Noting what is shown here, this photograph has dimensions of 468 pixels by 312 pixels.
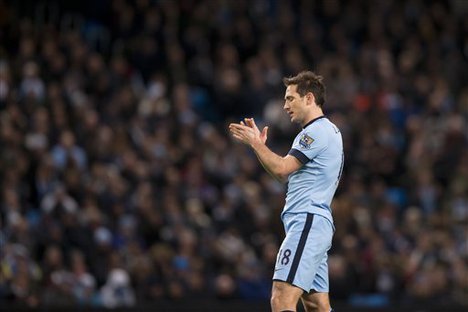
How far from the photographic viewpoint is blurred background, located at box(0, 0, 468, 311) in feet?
49.6

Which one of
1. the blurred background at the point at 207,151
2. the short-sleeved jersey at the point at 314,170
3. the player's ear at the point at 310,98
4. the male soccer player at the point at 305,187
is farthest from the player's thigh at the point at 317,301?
the blurred background at the point at 207,151

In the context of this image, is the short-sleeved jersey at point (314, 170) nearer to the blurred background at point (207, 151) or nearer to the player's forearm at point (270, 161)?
the player's forearm at point (270, 161)

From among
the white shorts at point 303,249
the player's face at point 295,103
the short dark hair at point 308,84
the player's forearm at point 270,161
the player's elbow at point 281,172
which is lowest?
the white shorts at point 303,249

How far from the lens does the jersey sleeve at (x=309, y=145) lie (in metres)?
8.70

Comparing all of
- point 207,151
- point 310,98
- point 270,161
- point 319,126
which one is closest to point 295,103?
point 310,98

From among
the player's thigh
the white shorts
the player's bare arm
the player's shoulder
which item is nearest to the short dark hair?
the player's shoulder

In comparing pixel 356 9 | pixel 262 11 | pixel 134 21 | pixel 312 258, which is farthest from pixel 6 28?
pixel 312 258

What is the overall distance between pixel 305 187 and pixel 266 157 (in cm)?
51

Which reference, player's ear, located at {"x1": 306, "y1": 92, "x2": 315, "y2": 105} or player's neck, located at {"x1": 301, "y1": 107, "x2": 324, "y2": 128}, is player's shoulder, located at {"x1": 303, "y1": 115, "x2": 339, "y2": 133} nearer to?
player's neck, located at {"x1": 301, "y1": 107, "x2": 324, "y2": 128}

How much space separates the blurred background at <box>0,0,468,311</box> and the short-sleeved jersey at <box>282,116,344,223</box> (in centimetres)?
610

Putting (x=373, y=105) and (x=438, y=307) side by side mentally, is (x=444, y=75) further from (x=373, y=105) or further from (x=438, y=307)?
(x=438, y=307)

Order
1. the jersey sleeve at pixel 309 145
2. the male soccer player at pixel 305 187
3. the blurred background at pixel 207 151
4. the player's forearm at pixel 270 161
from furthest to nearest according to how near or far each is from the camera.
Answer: the blurred background at pixel 207 151, the jersey sleeve at pixel 309 145, the male soccer player at pixel 305 187, the player's forearm at pixel 270 161

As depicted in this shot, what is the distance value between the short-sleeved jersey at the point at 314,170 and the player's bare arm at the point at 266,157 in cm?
13

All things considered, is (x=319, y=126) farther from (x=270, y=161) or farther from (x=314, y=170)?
(x=270, y=161)
